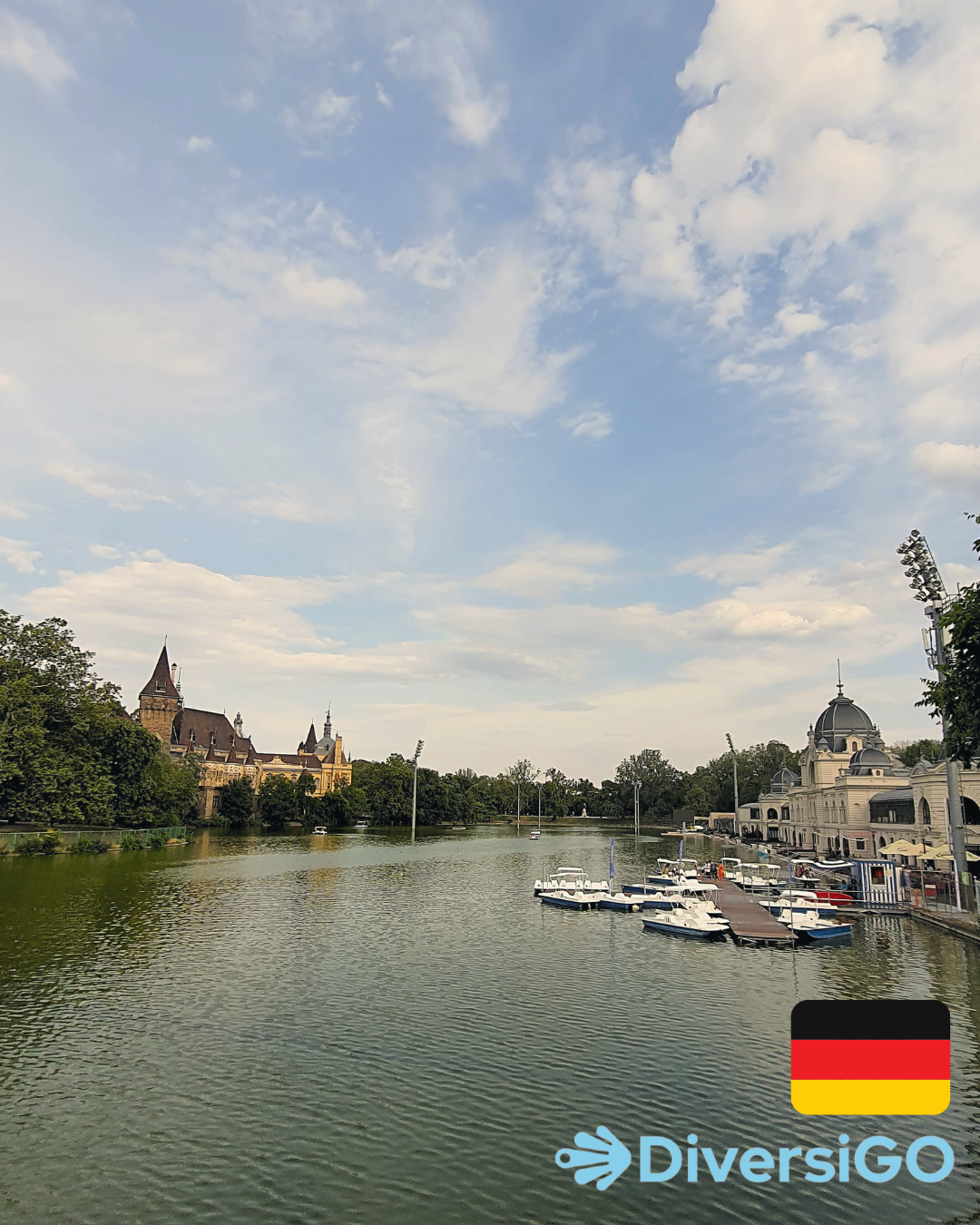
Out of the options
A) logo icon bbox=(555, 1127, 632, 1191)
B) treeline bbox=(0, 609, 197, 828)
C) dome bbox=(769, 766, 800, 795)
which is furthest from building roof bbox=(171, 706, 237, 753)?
logo icon bbox=(555, 1127, 632, 1191)

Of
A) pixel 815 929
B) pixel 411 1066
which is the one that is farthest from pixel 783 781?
pixel 411 1066

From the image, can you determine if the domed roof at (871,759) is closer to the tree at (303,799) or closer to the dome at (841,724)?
Result: the dome at (841,724)

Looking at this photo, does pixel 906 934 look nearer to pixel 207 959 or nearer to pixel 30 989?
pixel 207 959

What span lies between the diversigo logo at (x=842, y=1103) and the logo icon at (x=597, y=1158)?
0.06 feet

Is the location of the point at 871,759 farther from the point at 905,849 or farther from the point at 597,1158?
the point at 597,1158

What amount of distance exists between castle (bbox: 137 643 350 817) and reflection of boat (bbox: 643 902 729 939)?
354 ft

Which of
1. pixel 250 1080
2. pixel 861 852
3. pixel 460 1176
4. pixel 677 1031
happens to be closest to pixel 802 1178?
pixel 460 1176

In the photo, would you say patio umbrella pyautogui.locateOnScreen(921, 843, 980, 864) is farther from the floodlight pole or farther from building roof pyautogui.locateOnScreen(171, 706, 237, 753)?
building roof pyautogui.locateOnScreen(171, 706, 237, 753)

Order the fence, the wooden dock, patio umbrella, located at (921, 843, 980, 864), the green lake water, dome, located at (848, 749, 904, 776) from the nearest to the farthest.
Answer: the green lake water, the wooden dock, patio umbrella, located at (921, 843, 980, 864), the fence, dome, located at (848, 749, 904, 776)

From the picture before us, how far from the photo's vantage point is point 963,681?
25281mm

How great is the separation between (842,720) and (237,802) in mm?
94616

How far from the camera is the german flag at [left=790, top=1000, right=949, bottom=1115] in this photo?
A: 1179 cm

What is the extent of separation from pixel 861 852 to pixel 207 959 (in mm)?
65412

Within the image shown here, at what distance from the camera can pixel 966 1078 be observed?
19297 millimetres
